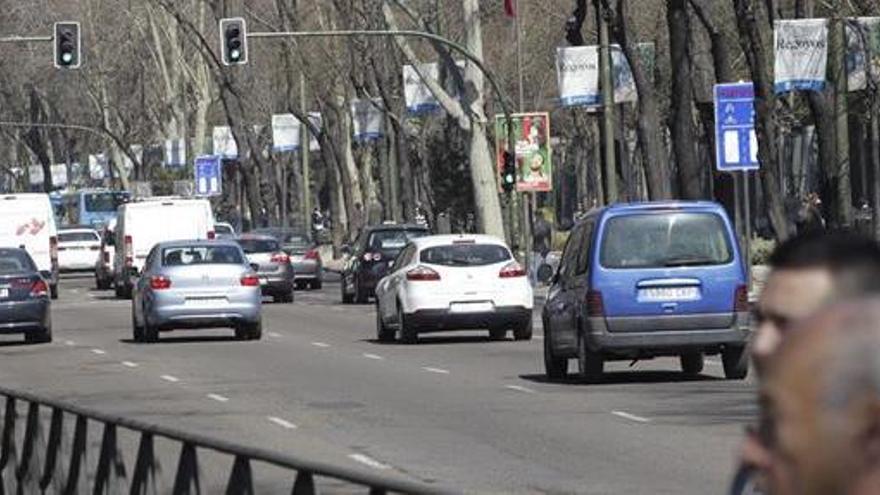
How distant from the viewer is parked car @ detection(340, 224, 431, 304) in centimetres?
5247

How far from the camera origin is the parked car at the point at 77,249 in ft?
285

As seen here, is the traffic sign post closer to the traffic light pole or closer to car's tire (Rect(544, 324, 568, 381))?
car's tire (Rect(544, 324, 568, 381))

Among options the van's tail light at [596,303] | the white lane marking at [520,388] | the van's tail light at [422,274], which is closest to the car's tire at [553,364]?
the white lane marking at [520,388]

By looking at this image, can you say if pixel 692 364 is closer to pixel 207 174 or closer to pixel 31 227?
pixel 31 227

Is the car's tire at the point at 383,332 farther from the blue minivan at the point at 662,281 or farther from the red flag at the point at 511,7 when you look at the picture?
the red flag at the point at 511,7

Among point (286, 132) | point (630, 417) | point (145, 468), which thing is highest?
point (286, 132)

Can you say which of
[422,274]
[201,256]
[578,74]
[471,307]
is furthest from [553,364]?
[578,74]

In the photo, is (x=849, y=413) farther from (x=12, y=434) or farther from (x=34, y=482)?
(x=12, y=434)

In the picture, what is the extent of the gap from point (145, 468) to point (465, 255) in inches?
1036

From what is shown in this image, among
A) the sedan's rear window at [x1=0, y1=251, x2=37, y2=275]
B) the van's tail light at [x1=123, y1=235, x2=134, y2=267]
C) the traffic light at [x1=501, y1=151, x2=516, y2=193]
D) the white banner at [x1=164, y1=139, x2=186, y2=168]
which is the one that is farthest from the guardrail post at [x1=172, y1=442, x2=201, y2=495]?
the white banner at [x1=164, y1=139, x2=186, y2=168]

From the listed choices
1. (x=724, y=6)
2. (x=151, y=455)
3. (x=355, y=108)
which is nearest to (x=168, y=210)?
(x=724, y=6)

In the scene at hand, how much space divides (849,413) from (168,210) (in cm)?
5748

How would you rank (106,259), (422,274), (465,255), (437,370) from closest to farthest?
(437,370), (422,274), (465,255), (106,259)

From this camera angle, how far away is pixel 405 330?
3547 cm
